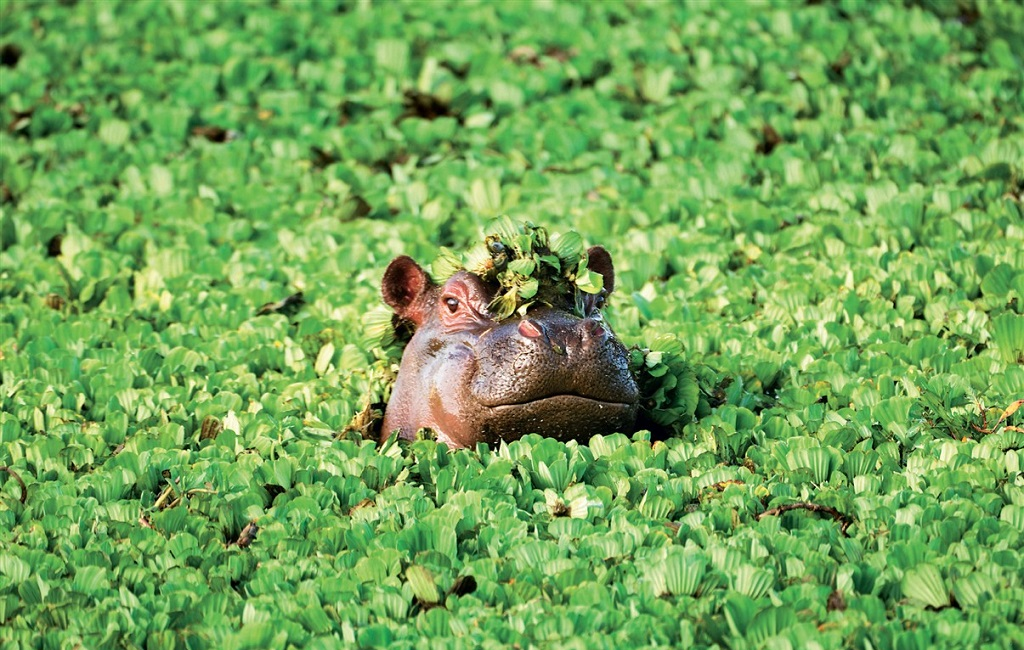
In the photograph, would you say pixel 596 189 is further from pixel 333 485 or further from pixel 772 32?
pixel 333 485

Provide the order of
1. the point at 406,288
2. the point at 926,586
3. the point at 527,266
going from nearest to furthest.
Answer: the point at 926,586 → the point at 527,266 → the point at 406,288

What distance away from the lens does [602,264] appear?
239 inches

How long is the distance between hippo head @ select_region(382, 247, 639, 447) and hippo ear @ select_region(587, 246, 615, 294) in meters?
0.21

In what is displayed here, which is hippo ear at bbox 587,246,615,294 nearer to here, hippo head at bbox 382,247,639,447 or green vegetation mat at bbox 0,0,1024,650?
hippo head at bbox 382,247,639,447

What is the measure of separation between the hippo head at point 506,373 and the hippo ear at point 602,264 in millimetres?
207

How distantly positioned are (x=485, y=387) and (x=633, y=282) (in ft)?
9.01

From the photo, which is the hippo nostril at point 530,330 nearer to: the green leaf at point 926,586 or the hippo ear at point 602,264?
the hippo ear at point 602,264

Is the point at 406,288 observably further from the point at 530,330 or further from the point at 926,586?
the point at 926,586

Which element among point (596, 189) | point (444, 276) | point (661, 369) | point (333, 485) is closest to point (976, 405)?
point (661, 369)

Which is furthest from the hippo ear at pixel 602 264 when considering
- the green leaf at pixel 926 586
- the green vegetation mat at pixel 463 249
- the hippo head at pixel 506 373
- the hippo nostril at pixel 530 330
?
the green leaf at pixel 926 586

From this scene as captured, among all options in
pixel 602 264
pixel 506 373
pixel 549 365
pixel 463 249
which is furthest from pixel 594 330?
pixel 463 249

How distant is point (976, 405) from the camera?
587cm

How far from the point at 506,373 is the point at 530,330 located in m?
0.17

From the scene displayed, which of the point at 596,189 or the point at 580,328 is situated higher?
the point at 580,328
